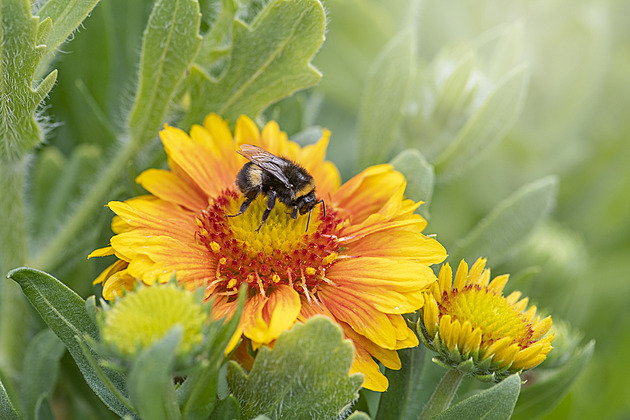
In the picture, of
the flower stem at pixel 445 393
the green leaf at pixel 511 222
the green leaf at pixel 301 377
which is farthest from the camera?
the green leaf at pixel 511 222

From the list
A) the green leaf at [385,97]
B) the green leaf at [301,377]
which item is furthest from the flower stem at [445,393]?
the green leaf at [385,97]

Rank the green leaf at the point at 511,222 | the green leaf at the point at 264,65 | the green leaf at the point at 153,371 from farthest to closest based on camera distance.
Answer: the green leaf at the point at 511,222 < the green leaf at the point at 264,65 < the green leaf at the point at 153,371

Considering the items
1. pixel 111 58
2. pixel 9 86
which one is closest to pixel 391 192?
pixel 9 86

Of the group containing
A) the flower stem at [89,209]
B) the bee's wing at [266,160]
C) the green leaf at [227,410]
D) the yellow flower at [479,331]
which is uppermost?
the yellow flower at [479,331]

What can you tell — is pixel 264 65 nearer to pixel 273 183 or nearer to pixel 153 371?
pixel 273 183

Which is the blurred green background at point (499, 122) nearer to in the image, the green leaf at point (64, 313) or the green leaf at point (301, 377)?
the green leaf at point (64, 313)

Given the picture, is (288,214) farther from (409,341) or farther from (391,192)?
(409,341)

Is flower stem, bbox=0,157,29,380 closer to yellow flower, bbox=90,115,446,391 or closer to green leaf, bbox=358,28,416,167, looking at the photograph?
yellow flower, bbox=90,115,446,391
